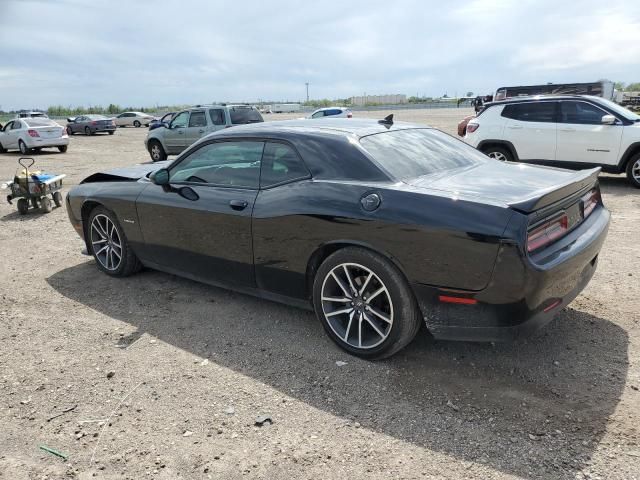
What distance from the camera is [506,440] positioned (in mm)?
2617

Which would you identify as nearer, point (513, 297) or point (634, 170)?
point (513, 297)

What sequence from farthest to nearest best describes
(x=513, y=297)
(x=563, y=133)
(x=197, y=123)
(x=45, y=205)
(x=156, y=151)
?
(x=156, y=151), (x=197, y=123), (x=563, y=133), (x=45, y=205), (x=513, y=297)

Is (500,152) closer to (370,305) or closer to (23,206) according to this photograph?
(370,305)

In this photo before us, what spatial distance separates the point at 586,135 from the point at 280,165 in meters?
7.66

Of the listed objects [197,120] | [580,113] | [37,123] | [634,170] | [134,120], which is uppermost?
[37,123]

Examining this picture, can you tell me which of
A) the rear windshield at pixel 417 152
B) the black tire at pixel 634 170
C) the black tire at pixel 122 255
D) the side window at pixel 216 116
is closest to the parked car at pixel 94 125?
the side window at pixel 216 116

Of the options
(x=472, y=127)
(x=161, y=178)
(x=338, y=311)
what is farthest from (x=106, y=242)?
(x=472, y=127)

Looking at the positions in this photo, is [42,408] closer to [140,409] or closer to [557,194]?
[140,409]

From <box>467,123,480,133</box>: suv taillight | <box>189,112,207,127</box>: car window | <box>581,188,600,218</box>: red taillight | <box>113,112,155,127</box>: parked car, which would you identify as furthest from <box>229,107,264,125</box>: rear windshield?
<box>113,112,155,127</box>: parked car

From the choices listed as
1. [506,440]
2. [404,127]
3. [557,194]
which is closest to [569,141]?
[404,127]

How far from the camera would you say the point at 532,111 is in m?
9.90

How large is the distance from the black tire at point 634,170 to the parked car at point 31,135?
61.2 feet

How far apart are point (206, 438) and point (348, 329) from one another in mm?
1178

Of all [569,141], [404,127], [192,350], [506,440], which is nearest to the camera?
[506,440]
